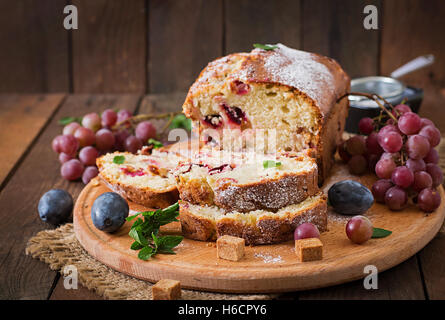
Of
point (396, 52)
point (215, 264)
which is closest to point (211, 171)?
point (215, 264)

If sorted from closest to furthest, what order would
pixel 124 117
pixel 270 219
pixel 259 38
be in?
pixel 270 219 → pixel 124 117 → pixel 259 38

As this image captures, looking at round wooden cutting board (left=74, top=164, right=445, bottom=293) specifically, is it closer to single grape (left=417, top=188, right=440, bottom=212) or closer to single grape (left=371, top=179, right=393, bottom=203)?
single grape (left=417, top=188, right=440, bottom=212)

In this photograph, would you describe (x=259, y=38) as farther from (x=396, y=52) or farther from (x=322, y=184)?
(x=322, y=184)

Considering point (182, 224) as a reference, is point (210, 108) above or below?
above

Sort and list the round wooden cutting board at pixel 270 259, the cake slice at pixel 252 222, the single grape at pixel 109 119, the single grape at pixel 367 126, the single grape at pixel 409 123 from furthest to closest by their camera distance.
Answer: the single grape at pixel 109 119
the single grape at pixel 367 126
the single grape at pixel 409 123
the cake slice at pixel 252 222
the round wooden cutting board at pixel 270 259

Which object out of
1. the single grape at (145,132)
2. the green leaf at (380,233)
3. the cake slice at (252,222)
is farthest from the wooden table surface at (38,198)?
the single grape at (145,132)

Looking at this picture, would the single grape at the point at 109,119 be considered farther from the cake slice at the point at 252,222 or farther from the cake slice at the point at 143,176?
the cake slice at the point at 252,222
